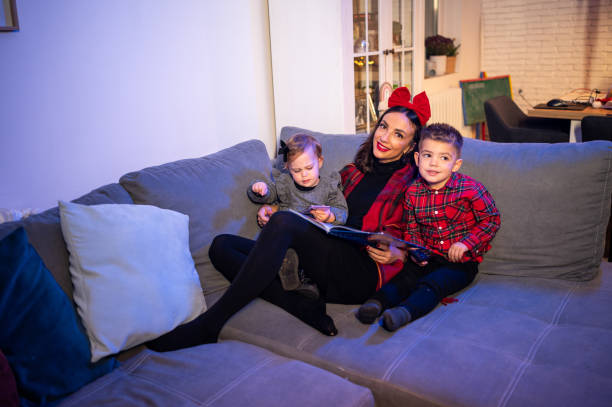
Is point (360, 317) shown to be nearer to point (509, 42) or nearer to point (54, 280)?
point (54, 280)

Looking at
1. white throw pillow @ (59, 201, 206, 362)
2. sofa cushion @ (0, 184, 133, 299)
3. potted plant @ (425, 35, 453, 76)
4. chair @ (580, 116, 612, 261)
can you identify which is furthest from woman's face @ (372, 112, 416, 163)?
potted plant @ (425, 35, 453, 76)

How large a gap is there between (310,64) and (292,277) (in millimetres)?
1573

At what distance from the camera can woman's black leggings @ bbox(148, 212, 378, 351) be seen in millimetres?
1645

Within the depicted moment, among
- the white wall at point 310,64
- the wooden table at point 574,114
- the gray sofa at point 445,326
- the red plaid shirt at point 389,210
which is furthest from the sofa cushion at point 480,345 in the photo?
the wooden table at point 574,114

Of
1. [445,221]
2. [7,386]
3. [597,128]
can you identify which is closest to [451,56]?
[597,128]

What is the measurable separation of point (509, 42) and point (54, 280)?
6.00m

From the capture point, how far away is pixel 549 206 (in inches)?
69.9

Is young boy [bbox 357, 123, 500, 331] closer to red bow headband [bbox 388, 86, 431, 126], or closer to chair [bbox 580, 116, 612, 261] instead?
red bow headband [bbox 388, 86, 431, 126]

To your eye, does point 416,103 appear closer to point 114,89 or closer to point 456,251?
point 456,251

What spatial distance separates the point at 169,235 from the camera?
1.69m

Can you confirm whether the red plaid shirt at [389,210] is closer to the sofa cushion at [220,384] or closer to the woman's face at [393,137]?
the woman's face at [393,137]

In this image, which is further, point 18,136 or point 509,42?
point 509,42

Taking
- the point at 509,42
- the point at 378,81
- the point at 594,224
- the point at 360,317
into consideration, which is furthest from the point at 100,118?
the point at 509,42

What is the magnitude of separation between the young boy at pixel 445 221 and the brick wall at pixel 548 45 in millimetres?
4697
